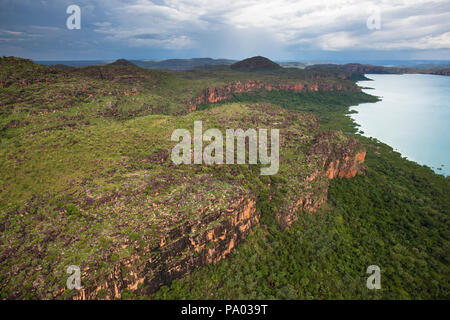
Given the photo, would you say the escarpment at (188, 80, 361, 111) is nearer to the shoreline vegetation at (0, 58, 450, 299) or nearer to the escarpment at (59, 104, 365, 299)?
the shoreline vegetation at (0, 58, 450, 299)

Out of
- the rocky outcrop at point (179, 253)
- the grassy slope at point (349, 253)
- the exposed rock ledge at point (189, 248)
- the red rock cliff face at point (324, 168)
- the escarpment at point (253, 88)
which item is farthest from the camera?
the escarpment at point (253, 88)

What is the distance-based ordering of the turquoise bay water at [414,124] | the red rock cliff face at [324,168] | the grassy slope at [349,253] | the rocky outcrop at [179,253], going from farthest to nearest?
the turquoise bay water at [414,124]
the red rock cliff face at [324,168]
the grassy slope at [349,253]
the rocky outcrop at [179,253]

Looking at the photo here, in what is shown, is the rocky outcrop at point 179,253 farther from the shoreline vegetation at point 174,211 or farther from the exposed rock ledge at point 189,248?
the shoreline vegetation at point 174,211

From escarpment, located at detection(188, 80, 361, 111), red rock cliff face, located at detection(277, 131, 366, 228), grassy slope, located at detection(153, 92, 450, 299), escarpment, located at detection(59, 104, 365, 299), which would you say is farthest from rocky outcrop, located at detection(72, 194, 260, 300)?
escarpment, located at detection(188, 80, 361, 111)

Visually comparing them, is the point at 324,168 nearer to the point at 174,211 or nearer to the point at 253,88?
the point at 174,211

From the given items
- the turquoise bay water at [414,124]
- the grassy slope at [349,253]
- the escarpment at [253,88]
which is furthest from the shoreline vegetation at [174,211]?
the escarpment at [253,88]

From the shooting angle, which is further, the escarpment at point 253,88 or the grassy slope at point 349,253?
the escarpment at point 253,88
